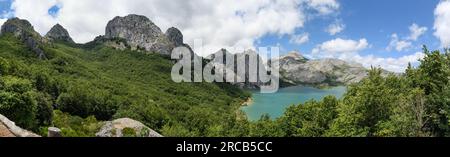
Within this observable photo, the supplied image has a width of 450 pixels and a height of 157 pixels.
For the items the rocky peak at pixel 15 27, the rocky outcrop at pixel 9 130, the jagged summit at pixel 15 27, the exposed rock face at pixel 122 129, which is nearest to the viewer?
the rocky outcrop at pixel 9 130

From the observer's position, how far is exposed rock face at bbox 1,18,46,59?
151750mm

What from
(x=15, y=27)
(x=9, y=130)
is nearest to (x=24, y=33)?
(x=15, y=27)

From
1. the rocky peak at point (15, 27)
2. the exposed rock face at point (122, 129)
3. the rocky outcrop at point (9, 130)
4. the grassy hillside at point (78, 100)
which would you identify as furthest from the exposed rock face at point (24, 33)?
the rocky outcrop at point (9, 130)

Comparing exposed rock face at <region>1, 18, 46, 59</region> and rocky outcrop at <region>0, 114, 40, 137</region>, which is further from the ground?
exposed rock face at <region>1, 18, 46, 59</region>

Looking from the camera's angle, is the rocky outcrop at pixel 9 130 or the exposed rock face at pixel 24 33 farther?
the exposed rock face at pixel 24 33

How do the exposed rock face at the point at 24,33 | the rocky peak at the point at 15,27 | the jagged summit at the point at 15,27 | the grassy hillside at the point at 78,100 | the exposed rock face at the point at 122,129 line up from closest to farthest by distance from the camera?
1. the grassy hillside at the point at 78,100
2. the exposed rock face at the point at 122,129
3. the exposed rock face at the point at 24,33
4. the rocky peak at the point at 15,27
5. the jagged summit at the point at 15,27

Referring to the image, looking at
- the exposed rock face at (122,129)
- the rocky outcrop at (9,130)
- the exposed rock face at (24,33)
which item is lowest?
the exposed rock face at (122,129)

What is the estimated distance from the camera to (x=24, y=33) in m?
162

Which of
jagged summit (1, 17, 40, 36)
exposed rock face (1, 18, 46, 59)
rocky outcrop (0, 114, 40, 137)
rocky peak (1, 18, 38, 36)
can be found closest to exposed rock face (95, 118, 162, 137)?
rocky outcrop (0, 114, 40, 137)

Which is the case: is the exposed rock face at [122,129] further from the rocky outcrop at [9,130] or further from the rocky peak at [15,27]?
the rocky peak at [15,27]

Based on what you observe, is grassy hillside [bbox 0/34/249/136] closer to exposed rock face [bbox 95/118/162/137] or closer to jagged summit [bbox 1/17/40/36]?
exposed rock face [bbox 95/118/162/137]

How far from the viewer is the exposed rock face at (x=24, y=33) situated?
151750 millimetres

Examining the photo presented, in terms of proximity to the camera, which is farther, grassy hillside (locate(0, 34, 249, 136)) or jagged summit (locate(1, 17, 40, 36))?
jagged summit (locate(1, 17, 40, 36))
